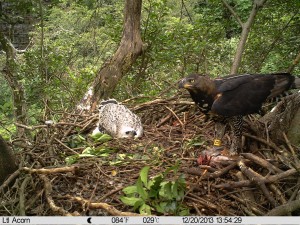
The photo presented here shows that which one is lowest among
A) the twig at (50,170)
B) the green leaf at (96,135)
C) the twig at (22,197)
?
the green leaf at (96,135)

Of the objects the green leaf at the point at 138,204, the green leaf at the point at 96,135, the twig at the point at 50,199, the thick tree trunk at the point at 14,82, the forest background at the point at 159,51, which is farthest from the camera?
the thick tree trunk at the point at 14,82

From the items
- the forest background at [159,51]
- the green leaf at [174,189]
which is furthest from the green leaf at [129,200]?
the forest background at [159,51]

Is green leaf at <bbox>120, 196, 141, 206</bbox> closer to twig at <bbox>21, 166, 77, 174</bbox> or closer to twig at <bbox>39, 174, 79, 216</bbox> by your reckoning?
twig at <bbox>39, 174, 79, 216</bbox>

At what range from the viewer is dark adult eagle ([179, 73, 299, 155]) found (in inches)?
155

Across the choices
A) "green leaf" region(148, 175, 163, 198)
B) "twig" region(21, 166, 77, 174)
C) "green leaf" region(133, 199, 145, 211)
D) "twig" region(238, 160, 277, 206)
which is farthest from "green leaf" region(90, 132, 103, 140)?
"twig" region(238, 160, 277, 206)

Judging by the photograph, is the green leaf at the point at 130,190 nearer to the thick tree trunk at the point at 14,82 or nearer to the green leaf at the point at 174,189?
the green leaf at the point at 174,189

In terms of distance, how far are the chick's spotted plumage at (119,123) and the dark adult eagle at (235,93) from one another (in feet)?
3.29

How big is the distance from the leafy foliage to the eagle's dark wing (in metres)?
1.02

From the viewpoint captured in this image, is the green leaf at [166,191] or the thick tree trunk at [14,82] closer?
the green leaf at [166,191]

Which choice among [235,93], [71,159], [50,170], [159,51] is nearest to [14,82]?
[159,51]

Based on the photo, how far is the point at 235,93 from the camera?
404cm

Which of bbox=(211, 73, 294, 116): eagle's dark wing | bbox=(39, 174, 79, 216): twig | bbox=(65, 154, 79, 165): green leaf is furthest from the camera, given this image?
bbox=(65, 154, 79, 165): green leaf

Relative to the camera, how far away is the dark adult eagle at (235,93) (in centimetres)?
394

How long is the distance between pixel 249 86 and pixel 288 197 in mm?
1255
